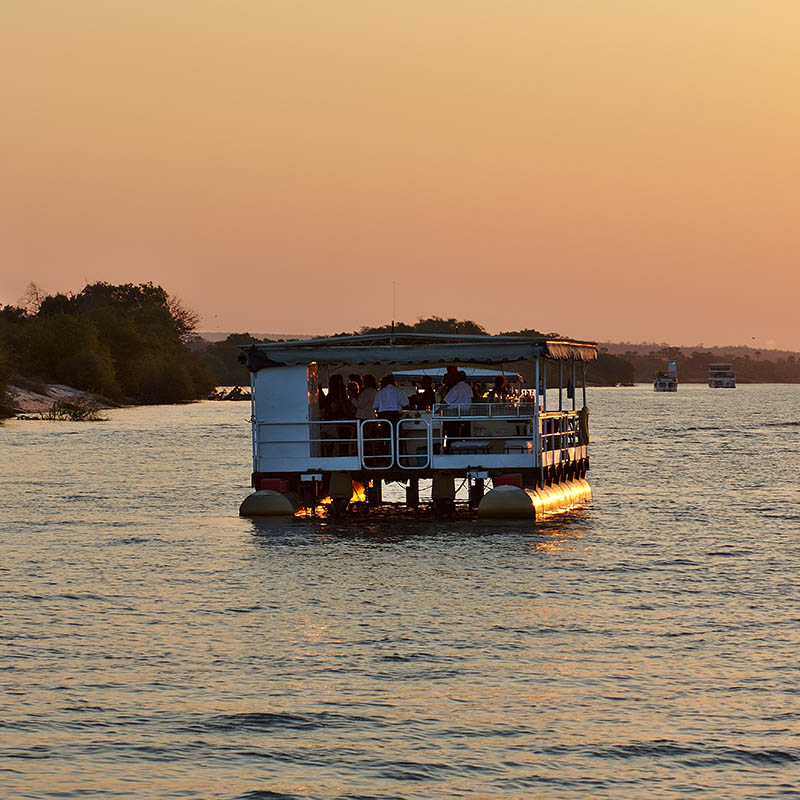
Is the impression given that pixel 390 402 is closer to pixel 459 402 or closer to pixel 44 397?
pixel 459 402

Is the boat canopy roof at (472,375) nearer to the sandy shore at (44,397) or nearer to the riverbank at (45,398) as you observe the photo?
the riverbank at (45,398)

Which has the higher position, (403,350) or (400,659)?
(403,350)

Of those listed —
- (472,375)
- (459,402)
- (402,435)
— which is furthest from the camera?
(472,375)

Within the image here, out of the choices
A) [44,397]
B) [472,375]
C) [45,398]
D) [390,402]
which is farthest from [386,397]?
[44,397]

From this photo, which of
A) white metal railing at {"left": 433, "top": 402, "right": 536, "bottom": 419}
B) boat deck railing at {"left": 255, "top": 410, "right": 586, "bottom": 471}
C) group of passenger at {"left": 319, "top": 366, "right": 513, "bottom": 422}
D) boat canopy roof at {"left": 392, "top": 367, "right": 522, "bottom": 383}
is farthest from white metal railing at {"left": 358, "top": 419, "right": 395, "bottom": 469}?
boat canopy roof at {"left": 392, "top": 367, "right": 522, "bottom": 383}

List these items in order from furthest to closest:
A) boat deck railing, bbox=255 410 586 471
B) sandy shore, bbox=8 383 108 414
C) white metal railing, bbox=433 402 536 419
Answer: sandy shore, bbox=8 383 108 414, white metal railing, bbox=433 402 536 419, boat deck railing, bbox=255 410 586 471

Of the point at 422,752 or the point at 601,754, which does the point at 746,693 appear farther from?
the point at 422,752

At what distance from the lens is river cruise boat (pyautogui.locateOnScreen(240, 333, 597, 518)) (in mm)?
31844

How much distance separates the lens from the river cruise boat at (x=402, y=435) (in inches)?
1254

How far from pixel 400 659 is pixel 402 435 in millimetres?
15535

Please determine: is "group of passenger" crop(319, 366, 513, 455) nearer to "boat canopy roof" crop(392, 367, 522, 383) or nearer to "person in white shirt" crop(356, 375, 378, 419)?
"person in white shirt" crop(356, 375, 378, 419)

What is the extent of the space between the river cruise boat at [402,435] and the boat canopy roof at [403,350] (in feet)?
0.07

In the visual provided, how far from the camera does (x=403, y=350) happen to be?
3191cm

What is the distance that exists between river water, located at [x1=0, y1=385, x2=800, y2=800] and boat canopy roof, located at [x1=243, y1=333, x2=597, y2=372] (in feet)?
11.3
